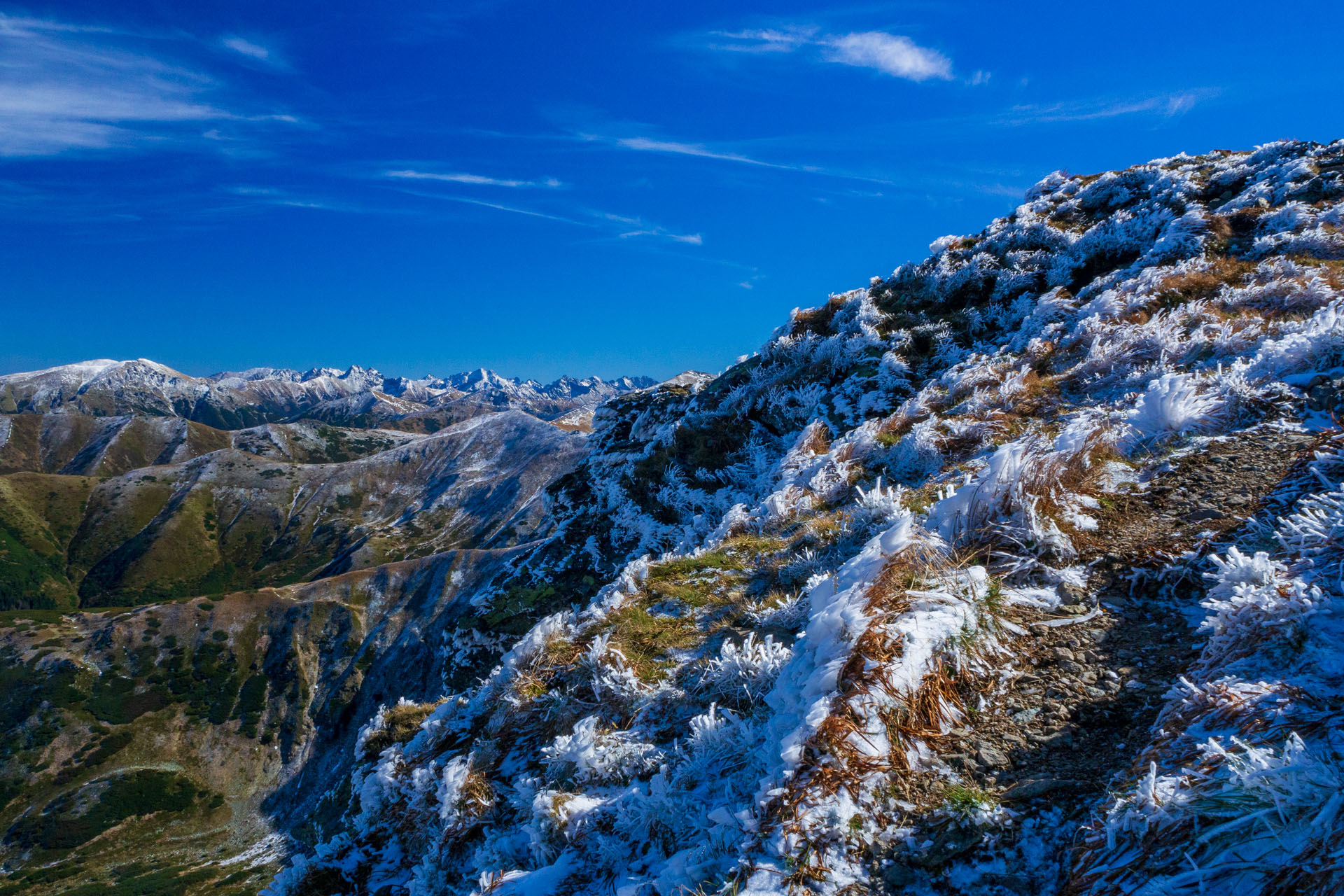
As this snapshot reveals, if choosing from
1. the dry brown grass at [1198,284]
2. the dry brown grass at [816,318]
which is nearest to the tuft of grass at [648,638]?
the dry brown grass at [1198,284]

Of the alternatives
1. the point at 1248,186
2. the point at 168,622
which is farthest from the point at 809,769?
the point at 168,622

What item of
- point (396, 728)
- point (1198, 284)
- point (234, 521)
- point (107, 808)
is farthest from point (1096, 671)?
point (234, 521)

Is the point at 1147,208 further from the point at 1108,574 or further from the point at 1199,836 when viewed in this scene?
the point at 1199,836

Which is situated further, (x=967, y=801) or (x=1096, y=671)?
(x=1096, y=671)

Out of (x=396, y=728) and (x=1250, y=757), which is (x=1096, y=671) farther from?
(x=396, y=728)

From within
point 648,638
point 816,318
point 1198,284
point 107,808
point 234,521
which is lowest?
point 107,808

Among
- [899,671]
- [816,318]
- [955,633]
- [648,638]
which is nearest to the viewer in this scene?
[899,671]

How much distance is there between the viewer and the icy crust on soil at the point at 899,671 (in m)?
2.18

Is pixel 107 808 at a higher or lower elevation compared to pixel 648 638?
lower

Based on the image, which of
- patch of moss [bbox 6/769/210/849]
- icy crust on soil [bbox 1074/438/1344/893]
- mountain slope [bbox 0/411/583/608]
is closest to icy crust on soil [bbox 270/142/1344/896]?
icy crust on soil [bbox 1074/438/1344/893]

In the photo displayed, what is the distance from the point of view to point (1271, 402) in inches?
212

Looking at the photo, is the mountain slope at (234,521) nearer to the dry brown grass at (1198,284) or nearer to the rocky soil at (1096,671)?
the dry brown grass at (1198,284)

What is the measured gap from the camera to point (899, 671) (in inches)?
120

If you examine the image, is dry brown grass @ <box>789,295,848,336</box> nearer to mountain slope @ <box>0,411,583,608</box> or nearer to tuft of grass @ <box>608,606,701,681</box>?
tuft of grass @ <box>608,606,701,681</box>
